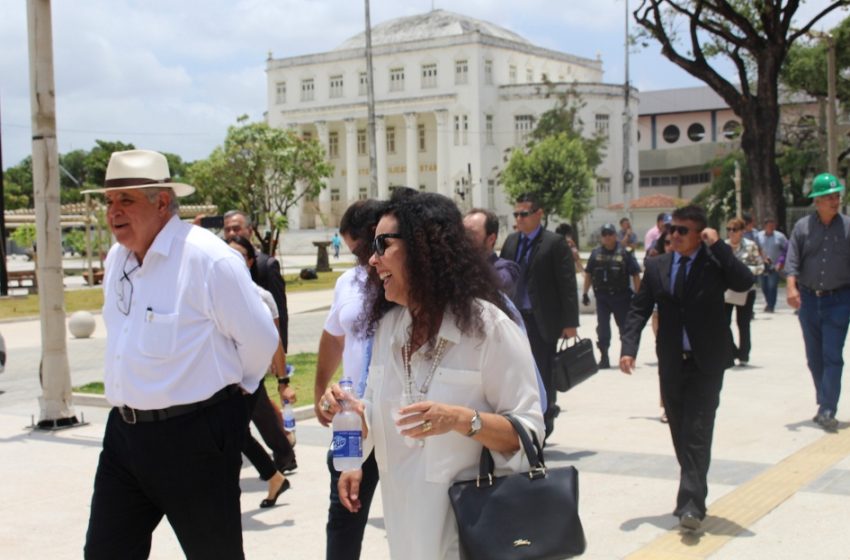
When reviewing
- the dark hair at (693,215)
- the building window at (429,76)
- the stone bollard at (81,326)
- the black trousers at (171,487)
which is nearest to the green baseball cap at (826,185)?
the dark hair at (693,215)

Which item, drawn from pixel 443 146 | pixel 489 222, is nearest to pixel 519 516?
pixel 489 222

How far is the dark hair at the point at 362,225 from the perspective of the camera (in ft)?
15.0

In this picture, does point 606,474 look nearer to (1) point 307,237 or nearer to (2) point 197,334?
(2) point 197,334

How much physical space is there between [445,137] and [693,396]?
79.7m

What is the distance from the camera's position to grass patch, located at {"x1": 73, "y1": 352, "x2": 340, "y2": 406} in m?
11.0

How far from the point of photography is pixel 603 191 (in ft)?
281

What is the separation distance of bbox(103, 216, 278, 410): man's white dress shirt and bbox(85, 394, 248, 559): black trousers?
0.39 feet

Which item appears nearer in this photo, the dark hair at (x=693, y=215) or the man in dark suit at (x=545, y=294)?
the dark hair at (x=693, y=215)

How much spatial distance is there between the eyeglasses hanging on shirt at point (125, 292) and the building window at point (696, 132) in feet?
325

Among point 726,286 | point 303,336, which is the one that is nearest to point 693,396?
point 726,286

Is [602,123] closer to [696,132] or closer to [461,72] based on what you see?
[461,72]

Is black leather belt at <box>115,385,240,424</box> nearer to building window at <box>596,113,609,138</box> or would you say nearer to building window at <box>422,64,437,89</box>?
building window at <box>596,113,609,138</box>

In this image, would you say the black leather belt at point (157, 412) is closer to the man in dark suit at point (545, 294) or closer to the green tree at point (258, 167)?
the man in dark suit at point (545, 294)

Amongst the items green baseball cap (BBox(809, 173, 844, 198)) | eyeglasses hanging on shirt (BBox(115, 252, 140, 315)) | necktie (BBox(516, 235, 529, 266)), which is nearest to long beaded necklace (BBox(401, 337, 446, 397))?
eyeglasses hanging on shirt (BBox(115, 252, 140, 315))
